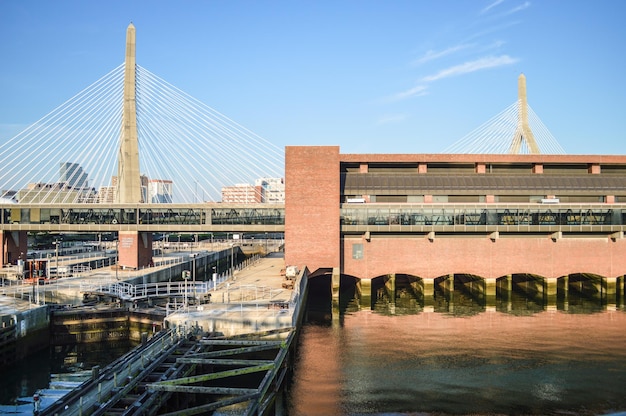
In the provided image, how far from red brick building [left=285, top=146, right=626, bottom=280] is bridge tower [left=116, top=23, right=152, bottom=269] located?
18.2 m

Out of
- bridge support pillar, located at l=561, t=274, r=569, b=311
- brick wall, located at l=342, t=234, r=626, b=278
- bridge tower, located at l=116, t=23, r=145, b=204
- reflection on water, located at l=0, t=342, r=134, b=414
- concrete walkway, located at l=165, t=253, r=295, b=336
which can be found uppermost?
bridge tower, located at l=116, t=23, r=145, b=204

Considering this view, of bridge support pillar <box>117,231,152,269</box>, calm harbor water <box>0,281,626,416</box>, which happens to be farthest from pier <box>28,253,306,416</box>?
bridge support pillar <box>117,231,152,269</box>

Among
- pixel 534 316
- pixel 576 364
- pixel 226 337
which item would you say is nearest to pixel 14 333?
pixel 226 337

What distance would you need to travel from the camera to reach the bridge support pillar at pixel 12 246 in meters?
56.5

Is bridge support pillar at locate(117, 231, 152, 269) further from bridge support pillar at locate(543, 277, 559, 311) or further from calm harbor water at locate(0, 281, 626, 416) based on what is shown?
bridge support pillar at locate(543, 277, 559, 311)

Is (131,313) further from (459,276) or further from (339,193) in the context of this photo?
(459,276)

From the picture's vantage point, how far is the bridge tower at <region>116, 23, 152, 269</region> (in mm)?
53719

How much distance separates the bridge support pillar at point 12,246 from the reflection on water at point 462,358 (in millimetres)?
34614

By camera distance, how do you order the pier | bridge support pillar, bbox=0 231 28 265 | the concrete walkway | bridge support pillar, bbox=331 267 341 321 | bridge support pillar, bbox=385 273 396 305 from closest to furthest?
the pier → the concrete walkway → bridge support pillar, bbox=331 267 341 321 → bridge support pillar, bbox=385 273 396 305 → bridge support pillar, bbox=0 231 28 265

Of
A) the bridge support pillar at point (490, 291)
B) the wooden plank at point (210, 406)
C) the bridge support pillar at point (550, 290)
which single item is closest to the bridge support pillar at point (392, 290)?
the bridge support pillar at point (490, 291)

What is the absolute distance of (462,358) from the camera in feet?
96.7

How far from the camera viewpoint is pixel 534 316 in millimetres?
41844

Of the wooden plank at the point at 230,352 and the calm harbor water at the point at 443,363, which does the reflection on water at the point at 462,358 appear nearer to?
the calm harbor water at the point at 443,363

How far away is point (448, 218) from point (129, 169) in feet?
107
